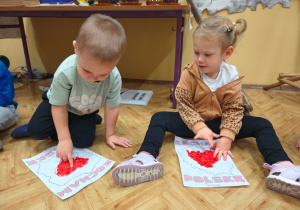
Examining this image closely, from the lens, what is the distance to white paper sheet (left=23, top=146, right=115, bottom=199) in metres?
0.65

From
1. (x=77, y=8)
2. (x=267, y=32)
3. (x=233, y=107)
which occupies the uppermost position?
(x=77, y=8)

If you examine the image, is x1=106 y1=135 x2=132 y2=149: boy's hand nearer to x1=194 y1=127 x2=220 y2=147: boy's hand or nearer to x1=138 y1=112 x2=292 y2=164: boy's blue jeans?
x1=138 y1=112 x2=292 y2=164: boy's blue jeans

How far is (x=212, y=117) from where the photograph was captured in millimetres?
906

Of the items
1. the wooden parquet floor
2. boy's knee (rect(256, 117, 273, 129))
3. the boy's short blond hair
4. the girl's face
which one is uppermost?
the boy's short blond hair

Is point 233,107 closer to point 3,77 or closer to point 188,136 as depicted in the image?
point 188,136

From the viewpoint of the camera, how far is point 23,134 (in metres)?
0.93

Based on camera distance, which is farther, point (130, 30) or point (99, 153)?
point (130, 30)

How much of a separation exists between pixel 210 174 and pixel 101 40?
540 millimetres

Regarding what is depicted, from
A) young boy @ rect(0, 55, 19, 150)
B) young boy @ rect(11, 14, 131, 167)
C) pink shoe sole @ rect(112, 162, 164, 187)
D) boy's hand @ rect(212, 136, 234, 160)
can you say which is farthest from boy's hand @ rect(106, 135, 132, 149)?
young boy @ rect(0, 55, 19, 150)

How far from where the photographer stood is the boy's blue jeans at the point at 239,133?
754 millimetres

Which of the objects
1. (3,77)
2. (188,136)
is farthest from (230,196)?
(3,77)

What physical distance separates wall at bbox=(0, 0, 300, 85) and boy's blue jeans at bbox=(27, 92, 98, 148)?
1.09 m

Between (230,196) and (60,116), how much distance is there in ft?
1.99

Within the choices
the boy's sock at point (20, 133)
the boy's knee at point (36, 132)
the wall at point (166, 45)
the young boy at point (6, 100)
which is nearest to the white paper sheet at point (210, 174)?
the boy's knee at point (36, 132)
